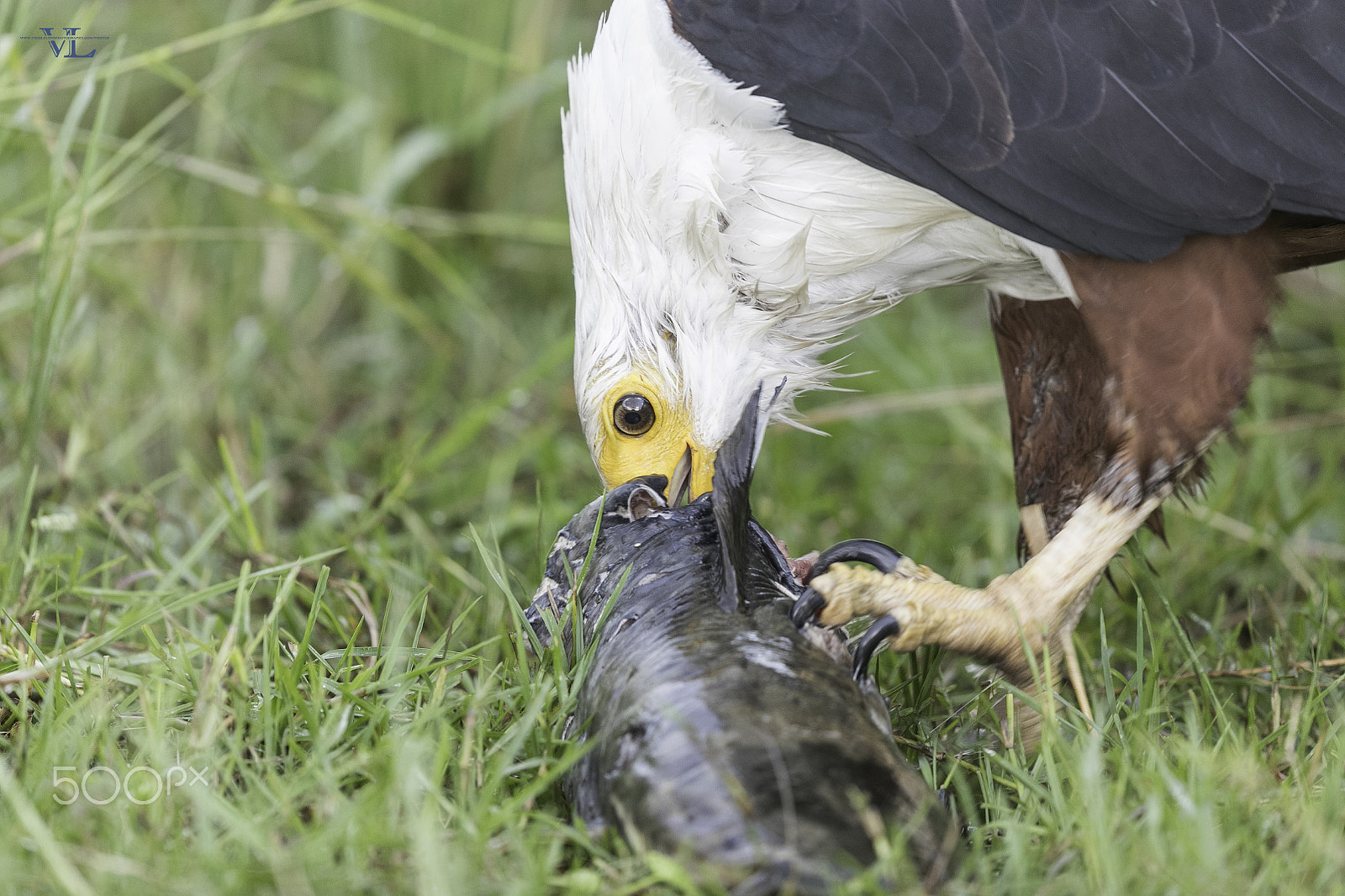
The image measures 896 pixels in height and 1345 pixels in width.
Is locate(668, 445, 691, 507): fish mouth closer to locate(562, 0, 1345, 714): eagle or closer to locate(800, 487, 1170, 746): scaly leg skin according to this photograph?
locate(562, 0, 1345, 714): eagle

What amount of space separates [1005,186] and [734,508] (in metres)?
0.89

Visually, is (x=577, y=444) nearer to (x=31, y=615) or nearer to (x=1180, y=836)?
(x=31, y=615)

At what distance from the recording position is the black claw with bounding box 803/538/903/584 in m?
2.32

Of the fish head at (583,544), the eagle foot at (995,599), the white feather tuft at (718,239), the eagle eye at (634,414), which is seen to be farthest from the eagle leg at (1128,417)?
the eagle eye at (634,414)

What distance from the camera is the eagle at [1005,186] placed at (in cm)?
235

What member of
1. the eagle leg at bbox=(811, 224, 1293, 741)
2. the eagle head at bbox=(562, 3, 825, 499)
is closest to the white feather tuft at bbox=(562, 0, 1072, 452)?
the eagle head at bbox=(562, 3, 825, 499)

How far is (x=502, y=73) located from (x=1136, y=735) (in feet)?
13.9

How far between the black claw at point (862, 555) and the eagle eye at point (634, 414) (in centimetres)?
54

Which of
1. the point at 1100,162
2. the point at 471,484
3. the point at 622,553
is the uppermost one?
the point at 1100,162

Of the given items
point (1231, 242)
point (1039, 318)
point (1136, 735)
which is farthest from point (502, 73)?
point (1136, 735)

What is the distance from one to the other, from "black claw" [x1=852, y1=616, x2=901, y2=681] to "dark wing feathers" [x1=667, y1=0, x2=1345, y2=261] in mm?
867

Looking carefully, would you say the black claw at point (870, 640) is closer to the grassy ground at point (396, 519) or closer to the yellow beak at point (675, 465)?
the grassy ground at point (396, 519)

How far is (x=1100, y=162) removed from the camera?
236 centimetres

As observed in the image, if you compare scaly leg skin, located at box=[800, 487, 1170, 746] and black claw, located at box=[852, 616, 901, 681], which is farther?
scaly leg skin, located at box=[800, 487, 1170, 746]
